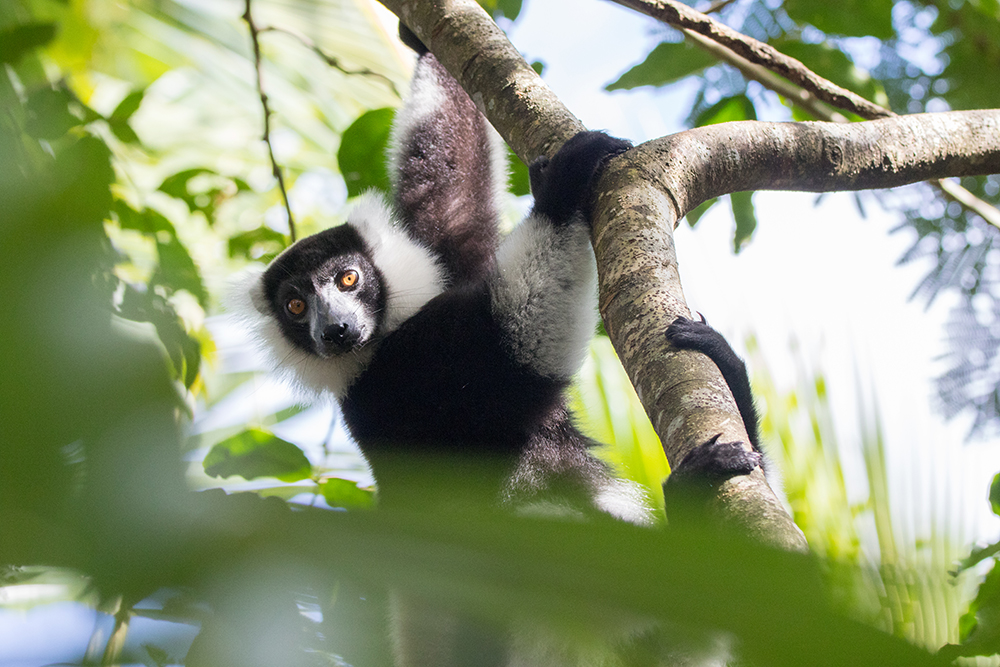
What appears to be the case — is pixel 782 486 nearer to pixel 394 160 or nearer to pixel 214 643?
pixel 394 160

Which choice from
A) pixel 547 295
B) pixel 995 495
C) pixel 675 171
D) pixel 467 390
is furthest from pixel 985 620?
pixel 467 390

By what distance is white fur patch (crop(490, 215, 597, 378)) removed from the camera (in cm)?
270

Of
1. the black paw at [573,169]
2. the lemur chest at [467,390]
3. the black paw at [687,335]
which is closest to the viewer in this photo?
the black paw at [687,335]

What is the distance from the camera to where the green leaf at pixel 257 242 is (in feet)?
13.7

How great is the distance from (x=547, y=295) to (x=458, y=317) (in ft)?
1.32

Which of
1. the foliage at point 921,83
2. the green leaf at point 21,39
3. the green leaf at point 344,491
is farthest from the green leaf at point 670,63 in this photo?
the green leaf at point 21,39

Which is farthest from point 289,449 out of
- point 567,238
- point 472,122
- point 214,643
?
point 214,643

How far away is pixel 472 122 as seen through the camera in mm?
3969

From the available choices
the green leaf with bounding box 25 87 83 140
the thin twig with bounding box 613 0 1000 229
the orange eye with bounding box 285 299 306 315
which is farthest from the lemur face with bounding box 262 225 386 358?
the thin twig with bounding box 613 0 1000 229

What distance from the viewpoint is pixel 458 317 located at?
296cm

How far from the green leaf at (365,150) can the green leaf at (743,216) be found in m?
1.81

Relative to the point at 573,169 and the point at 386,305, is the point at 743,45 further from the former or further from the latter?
the point at 386,305

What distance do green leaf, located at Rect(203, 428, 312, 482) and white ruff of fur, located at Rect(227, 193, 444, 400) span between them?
0.56 metres

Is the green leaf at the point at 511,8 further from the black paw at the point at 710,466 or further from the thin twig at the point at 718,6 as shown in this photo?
the black paw at the point at 710,466
